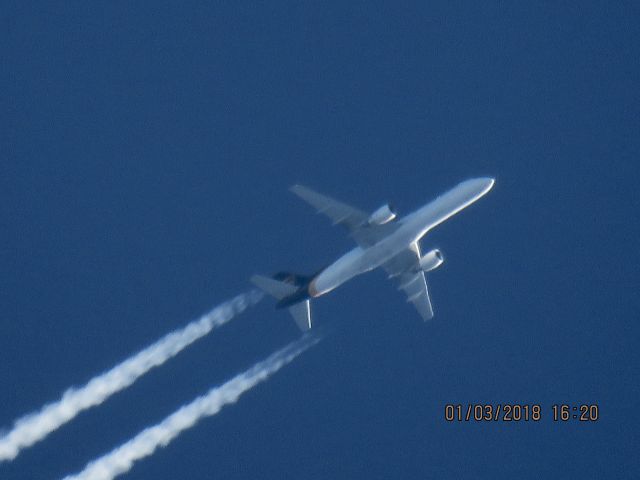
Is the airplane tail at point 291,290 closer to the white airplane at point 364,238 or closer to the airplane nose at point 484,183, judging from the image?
the white airplane at point 364,238

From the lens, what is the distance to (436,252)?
62.4 m

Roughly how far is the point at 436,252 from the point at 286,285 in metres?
8.90

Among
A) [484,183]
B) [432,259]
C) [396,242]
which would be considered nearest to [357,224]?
[396,242]

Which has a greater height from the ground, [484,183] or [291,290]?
[484,183]

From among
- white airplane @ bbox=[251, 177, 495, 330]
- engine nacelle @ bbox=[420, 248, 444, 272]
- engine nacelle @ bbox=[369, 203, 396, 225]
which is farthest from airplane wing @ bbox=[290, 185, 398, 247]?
engine nacelle @ bbox=[420, 248, 444, 272]

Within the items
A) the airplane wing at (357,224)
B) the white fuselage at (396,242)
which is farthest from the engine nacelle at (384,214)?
the white fuselage at (396,242)

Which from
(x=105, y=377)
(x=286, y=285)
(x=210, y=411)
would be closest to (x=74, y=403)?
(x=105, y=377)

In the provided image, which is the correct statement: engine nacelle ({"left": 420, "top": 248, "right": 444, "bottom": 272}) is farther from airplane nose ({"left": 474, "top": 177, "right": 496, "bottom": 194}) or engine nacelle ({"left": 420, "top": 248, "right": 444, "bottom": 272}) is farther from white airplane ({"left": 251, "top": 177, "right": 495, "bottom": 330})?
airplane nose ({"left": 474, "top": 177, "right": 496, "bottom": 194})

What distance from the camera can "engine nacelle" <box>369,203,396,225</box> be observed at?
5844 cm

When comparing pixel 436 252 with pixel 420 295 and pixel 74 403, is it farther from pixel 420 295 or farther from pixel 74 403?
pixel 74 403

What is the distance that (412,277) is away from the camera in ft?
214

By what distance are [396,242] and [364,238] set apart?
1.81 metres

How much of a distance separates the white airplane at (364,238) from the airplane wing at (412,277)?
1.38 m

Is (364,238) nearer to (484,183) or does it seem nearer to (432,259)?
(432,259)
